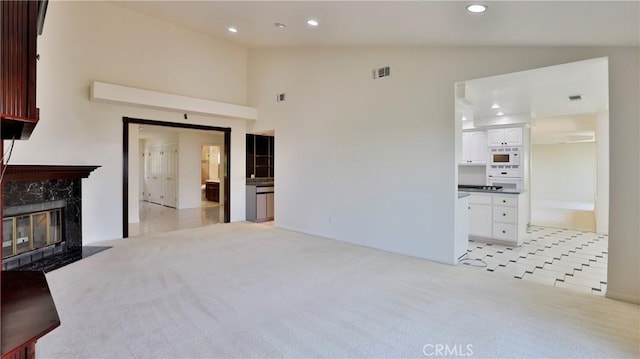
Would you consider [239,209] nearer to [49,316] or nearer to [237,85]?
[237,85]

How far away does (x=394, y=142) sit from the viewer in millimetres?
4629

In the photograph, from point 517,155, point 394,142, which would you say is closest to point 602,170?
point 517,155

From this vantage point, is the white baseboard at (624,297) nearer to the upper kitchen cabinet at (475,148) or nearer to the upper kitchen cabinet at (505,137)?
the upper kitchen cabinet at (505,137)

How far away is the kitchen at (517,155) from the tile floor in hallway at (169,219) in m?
5.43

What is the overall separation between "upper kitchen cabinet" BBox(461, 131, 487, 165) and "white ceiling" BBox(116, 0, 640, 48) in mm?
3996

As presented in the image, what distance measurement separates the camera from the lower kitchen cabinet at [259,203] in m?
7.41

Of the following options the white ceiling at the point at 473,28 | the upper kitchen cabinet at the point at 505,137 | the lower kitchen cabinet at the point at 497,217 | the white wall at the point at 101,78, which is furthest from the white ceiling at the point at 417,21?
the upper kitchen cabinet at the point at 505,137

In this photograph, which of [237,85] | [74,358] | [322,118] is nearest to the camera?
[74,358]

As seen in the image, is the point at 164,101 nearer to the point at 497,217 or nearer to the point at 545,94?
the point at 497,217

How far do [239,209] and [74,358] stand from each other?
17.6ft

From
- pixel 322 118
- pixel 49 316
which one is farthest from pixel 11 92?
pixel 322 118

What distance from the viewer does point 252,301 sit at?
293 cm

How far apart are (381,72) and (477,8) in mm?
2121

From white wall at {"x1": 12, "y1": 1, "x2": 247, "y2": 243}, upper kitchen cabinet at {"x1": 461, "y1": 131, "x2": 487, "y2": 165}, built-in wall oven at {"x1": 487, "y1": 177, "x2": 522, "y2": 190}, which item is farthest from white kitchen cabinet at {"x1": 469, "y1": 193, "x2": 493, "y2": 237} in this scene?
white wall at {"x1": 12, "y1": 1, "x2": 247, "y2": 243}
